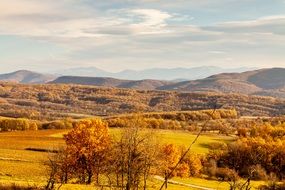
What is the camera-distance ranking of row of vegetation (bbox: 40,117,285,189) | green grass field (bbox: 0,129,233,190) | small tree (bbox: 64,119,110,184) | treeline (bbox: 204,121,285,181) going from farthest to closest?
treeline (bbox: 204,121,285,181)
small tree (bbox: 64,119,110,184)
green grass field (bbox: 0,129,233,190)
row of vegetation (bbox: 40,117,285,189)

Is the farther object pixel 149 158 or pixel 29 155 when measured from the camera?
pixel 29 155

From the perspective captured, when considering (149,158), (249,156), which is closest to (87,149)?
(149,158)

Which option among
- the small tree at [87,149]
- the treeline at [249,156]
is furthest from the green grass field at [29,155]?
the treeline at [249,156]

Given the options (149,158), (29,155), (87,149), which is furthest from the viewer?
(29,155)

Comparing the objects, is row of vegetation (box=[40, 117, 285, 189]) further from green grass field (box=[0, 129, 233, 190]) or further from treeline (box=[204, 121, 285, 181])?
green grass field (box=[0, 129, 233, 190])

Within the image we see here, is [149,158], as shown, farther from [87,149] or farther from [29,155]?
[29,155]

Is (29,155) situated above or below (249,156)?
above

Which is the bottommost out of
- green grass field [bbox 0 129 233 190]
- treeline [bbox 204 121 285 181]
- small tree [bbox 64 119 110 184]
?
treeline [bbox 204 121 285 181]

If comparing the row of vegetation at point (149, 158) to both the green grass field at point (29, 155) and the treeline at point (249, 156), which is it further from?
the green grass field at point (29, 155)

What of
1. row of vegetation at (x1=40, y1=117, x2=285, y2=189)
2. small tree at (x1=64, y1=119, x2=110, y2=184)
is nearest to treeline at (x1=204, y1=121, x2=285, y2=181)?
row of vegetation at (x1=40, y1=117, x2=285, y2=189)

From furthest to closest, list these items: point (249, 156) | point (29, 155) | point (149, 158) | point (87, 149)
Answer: point (249, 156)
point (29, 155)
point (87, 149)
point (149, 158)

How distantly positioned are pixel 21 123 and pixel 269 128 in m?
106

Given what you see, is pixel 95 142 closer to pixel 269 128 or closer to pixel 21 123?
pixel 269 128

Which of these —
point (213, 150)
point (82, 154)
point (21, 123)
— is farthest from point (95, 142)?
point (21, 123)
